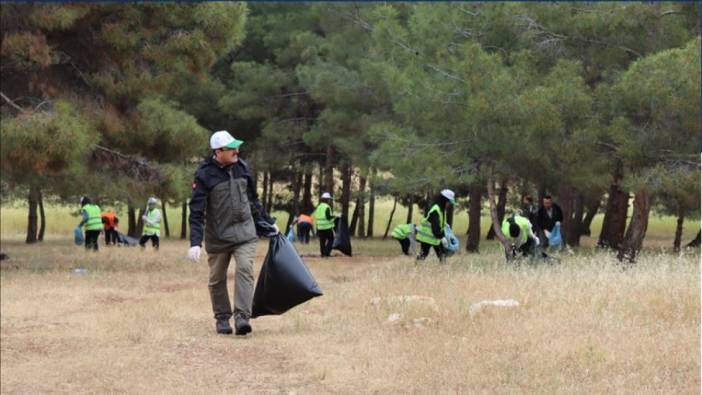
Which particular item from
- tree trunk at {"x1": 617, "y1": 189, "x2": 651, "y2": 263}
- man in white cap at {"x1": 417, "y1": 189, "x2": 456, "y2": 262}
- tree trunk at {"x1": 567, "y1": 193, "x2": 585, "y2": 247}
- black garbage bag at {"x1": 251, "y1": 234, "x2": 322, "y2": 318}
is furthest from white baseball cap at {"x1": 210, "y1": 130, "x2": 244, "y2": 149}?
tree trunk at {"x1": 567, "y1": 193, "x2": 585, "y2": 247}

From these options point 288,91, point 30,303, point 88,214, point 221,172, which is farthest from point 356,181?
point 221,172

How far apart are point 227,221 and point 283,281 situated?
75 centimetres

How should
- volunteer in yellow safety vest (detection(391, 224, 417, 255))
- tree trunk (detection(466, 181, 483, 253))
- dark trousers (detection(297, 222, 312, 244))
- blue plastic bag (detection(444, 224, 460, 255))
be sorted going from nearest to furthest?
blue plastic bag (detection(444, 224, 460, 255)) < volunteer in yellow safety vest (detection(391, 224, 417, 255)) < tree trunk (detection(466, 181, 483, 253)) < dark trousers (detection(297, 222, 312, 244))

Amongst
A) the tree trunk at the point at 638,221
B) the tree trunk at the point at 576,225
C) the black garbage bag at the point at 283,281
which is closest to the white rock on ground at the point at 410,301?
the black garbage bag at the point at 283,281

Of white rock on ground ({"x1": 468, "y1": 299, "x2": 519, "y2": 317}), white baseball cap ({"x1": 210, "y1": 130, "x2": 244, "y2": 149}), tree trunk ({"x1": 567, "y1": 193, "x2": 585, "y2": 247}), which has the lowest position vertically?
tree trunk ({"x1": 567, "y1": 193, "x2": 585, "y2": 247})

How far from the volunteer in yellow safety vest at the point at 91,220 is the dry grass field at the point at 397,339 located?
844 centimetres

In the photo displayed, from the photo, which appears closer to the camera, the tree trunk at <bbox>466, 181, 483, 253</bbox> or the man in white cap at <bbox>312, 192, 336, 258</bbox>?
the man in white cap at <bbox>312, 192, 336, 258</bbox>

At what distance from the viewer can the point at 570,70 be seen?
15383mm

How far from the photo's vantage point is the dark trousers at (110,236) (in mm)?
29406

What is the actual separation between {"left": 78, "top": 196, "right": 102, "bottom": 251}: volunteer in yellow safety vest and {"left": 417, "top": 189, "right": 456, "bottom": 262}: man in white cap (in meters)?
8.69

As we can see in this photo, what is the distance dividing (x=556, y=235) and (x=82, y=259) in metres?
10.1

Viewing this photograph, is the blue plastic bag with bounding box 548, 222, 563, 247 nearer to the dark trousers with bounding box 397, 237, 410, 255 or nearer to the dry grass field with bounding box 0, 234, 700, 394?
the dark trousers with bounding box 397, 237, 410, 255

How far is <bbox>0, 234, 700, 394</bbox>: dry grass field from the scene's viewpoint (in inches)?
261

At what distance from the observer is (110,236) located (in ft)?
97.0
